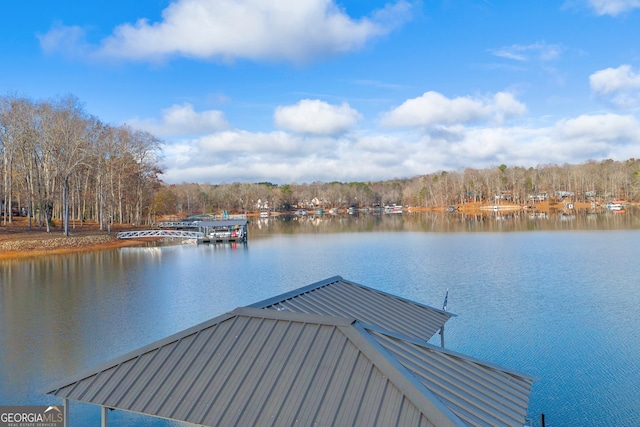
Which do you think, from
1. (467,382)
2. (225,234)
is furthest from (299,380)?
(225,234)

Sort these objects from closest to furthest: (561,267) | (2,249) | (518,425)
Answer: (518,425) < (561,267) < (2,249)

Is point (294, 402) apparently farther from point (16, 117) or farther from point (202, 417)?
point (16, 117)

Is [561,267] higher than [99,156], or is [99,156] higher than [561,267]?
[99,156]

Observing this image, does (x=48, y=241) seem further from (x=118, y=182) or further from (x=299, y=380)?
Answer: (x=299, y=380)

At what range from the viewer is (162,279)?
27.5m

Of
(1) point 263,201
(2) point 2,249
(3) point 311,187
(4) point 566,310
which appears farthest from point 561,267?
(3) point 311,187

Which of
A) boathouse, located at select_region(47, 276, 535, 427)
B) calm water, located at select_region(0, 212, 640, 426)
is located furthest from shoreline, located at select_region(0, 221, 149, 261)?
boathouse, located at select_region(47, 276, 535, 427)

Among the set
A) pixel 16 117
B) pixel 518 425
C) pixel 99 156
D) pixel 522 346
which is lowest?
pixel 522 346

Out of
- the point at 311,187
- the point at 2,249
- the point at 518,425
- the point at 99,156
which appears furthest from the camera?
the point at 311,187

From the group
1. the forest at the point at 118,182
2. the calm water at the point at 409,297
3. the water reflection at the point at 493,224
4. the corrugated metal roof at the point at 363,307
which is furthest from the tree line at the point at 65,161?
the corrugated metal roof at the point at 363,307

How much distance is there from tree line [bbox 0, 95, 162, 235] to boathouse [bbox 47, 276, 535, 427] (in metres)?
40.2

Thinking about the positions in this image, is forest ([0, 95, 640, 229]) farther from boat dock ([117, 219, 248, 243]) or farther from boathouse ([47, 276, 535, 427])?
boathouse ([47, 276, 535, 427])

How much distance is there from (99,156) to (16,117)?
843 centimetres

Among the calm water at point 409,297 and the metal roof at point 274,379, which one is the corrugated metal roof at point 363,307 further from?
the calm water at point 409,297
